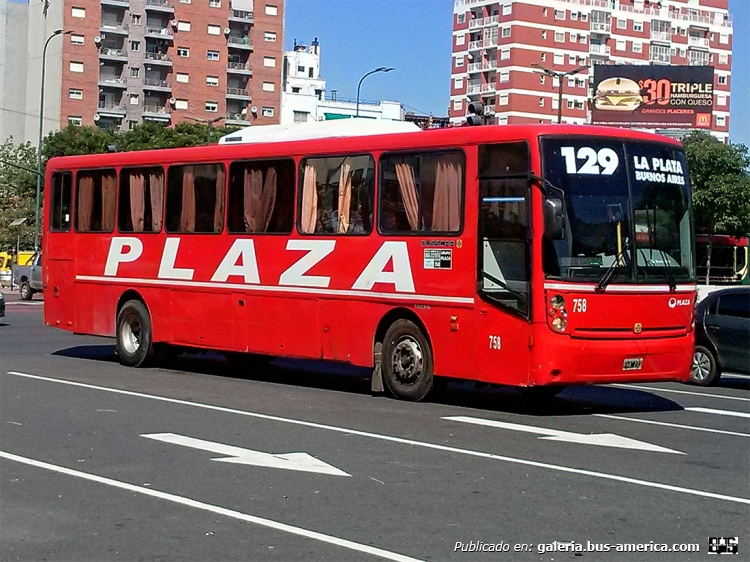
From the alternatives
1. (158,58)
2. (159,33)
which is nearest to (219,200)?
(158,58)

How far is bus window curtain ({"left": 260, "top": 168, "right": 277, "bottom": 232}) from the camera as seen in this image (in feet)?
55.3

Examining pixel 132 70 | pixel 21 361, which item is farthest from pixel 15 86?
pixel 21 361

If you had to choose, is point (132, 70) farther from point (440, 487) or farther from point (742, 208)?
point (440, 487)

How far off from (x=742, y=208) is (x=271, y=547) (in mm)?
78734

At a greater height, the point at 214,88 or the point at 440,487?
the point at 214,88

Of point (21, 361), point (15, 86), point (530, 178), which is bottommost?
point (21, 361)

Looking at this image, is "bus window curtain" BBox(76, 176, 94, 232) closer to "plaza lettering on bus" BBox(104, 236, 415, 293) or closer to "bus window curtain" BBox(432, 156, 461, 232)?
"plaza lettering on bus" BBox(104, 236, 415, 293)

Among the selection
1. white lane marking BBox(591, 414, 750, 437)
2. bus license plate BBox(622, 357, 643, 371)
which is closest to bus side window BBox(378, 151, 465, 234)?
bus license plate BBox(622, 357, 643, 371)

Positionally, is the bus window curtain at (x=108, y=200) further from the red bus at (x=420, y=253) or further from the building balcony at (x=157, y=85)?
the building balcony at (x=157, y=85)

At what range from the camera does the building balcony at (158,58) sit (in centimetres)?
10881

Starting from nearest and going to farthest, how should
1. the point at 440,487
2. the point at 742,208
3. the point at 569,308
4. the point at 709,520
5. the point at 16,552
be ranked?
the point at 16,552 < the point at 709,520 < the point at 440,487 < the point at 569,308 < the point at 742,208

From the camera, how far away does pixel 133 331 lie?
1917cm

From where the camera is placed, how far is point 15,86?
109 meters

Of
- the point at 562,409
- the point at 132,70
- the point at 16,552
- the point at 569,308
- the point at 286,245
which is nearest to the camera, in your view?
the point at 16,552
